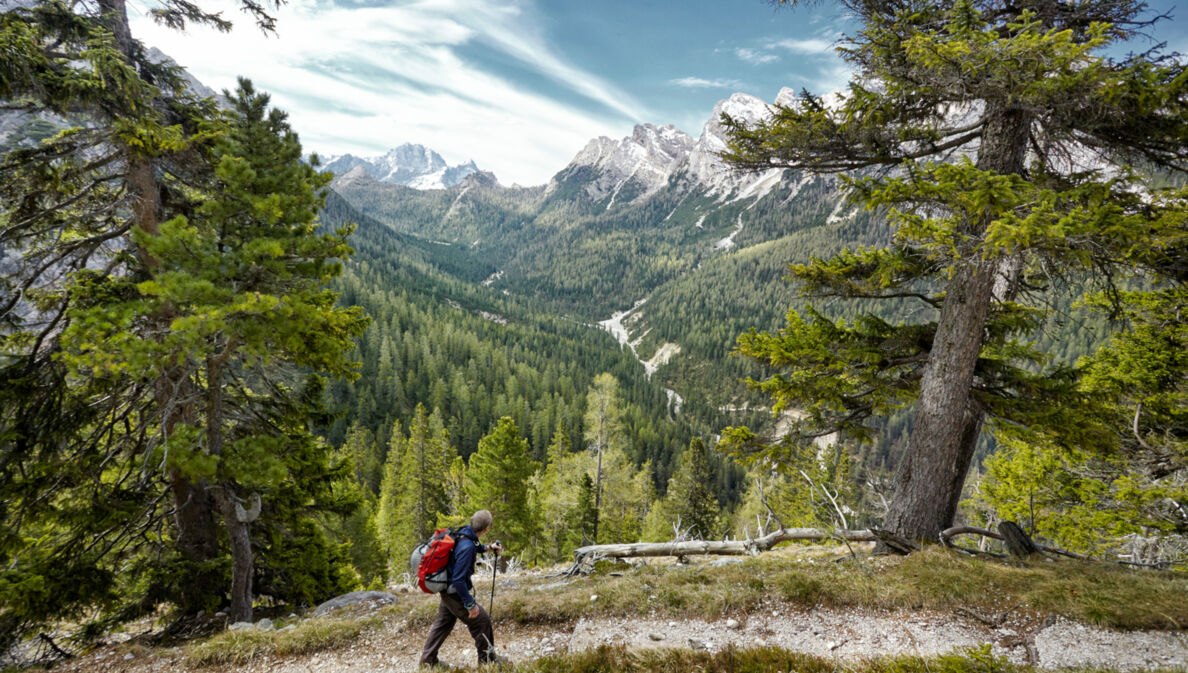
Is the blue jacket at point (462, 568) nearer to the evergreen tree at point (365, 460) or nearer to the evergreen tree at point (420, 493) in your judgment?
the evergreen tree at point (420, 493)

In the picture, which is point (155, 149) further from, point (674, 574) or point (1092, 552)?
point (1092, 552)

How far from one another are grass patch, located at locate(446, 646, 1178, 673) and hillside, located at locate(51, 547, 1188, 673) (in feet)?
0.04

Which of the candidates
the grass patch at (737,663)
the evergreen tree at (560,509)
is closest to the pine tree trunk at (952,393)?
the grass patch at (737,663)

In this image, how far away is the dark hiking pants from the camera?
493 cm

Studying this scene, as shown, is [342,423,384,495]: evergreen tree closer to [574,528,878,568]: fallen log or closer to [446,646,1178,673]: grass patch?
[574,528,878,568]: fallen log

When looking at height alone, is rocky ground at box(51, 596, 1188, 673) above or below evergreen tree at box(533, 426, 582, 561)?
above

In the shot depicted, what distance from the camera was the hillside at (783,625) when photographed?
4109 mm

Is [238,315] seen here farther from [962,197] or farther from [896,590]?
[896,590]

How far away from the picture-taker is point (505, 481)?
19375 millimetres

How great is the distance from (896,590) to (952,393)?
271cm

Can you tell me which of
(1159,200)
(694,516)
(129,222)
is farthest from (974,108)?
(694,516)

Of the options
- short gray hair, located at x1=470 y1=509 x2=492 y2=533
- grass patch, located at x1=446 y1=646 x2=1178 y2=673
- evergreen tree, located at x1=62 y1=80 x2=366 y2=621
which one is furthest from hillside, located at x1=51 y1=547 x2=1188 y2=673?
evergreen tree, located at x1=62 y1=80 x2=366 y2=621

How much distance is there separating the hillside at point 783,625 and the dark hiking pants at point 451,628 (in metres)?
0.31

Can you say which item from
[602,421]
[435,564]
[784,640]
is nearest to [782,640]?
[784,640]
